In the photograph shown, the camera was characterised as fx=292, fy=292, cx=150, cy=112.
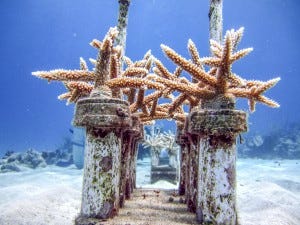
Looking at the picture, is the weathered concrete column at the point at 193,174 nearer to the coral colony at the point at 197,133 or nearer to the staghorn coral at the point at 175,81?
the coral colony at the point at 197,133

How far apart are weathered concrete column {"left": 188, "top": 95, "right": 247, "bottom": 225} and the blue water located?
4374 inches

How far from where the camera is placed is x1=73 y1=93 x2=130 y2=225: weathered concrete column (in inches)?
98.5

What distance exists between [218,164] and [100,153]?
3.35 feet

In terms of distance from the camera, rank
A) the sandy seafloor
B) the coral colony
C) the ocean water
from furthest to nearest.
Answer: the ocean water → the sandy seafloor → the coral colony

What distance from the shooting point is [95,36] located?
134 metres

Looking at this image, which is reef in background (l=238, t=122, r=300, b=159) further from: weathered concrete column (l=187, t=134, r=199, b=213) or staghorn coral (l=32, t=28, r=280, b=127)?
staghorn coral (l=32, t=28, r=280, b=127)

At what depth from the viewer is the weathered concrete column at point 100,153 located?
2502 mm

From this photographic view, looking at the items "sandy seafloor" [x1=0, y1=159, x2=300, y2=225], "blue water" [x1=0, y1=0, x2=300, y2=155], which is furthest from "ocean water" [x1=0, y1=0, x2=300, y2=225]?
"sandy seafloor" [x1=0, y1=159, x2=300, y2=225]

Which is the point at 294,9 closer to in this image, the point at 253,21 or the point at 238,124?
the point at 253,21

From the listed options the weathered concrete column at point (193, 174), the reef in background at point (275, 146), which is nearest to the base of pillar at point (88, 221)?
the weathered concrete column at point (193, 174)

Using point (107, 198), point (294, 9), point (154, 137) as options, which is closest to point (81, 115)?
point (107, 198)

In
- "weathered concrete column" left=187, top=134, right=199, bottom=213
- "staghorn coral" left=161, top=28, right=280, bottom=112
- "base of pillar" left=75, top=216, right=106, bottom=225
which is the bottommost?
"base of pillar" left=75, top=216, right=106, bottom=225

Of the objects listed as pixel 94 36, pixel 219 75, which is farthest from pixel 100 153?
pixel 94 36

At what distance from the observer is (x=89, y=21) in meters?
134
